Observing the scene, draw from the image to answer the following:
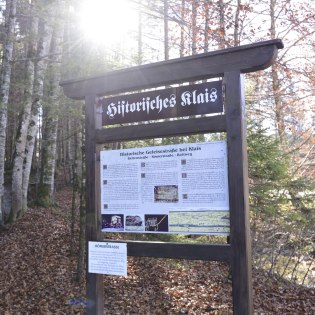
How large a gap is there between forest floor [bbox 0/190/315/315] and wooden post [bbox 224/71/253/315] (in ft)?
9.67

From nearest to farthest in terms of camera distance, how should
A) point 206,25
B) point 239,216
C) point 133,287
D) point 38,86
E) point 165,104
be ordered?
point 239,216, point 165,104, point 133,287, point 206,25, point 38,86

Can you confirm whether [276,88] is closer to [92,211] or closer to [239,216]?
[92,211]

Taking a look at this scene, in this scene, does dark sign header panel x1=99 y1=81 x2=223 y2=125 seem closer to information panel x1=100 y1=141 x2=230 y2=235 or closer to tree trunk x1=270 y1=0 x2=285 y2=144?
information panel x1=100 y1=141 x2=230 y2=235

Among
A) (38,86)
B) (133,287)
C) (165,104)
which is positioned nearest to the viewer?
(165,104)

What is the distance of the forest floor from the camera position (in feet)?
23.4

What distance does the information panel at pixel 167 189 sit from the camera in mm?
4422

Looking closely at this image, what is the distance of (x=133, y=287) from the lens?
803 cm

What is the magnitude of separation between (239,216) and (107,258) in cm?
186

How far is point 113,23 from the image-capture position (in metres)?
9.83

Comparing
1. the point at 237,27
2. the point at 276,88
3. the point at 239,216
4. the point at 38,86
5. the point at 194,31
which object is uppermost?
the point at 194,31

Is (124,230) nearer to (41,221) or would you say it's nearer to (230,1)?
(41,221)

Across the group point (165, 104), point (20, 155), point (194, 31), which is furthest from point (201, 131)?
point (20, 155)

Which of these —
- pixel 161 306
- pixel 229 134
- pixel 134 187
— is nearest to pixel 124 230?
Answer: pixel 134 187

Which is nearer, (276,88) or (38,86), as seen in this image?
(38,86)
